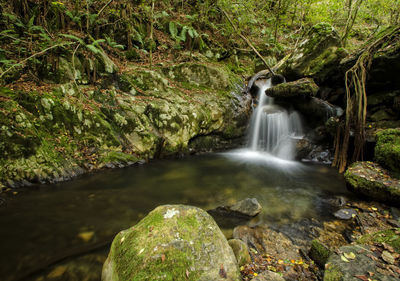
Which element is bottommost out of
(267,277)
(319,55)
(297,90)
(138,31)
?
(267,277)

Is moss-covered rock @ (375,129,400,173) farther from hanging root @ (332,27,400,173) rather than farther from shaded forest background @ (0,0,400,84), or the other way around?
shaded forest background @ (0,0,400,84)

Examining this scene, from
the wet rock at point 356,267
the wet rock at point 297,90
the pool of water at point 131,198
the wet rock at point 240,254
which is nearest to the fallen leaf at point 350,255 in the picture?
the wet rock at point 356,267

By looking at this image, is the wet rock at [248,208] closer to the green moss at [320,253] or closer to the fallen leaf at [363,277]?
the green moss at [320,253]

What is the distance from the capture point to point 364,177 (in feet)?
14.2

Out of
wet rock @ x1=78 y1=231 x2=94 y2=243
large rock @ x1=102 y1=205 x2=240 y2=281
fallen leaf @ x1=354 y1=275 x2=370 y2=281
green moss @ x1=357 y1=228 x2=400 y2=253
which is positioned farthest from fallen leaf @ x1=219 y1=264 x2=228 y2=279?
wet rock @ x1=78 y1=231 x2=94 y2=243

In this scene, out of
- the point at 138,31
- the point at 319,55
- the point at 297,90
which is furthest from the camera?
the point at 138,31

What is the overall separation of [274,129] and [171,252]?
8.56 metres

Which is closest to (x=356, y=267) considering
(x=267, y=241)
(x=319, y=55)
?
(x=267, y=241)

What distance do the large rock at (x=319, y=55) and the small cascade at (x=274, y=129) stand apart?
6.96 ft

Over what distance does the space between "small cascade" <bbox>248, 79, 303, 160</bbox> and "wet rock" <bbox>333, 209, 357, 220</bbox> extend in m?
4.64

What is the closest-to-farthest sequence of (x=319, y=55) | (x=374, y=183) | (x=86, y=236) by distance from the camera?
(x=86, y=236)
(x=374, y=183)
(x=319, y=55)

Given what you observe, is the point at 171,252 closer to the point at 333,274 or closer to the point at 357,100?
the point at 333,274

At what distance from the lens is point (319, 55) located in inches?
357

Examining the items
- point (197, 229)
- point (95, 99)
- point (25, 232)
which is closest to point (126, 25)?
point (95, 99)
